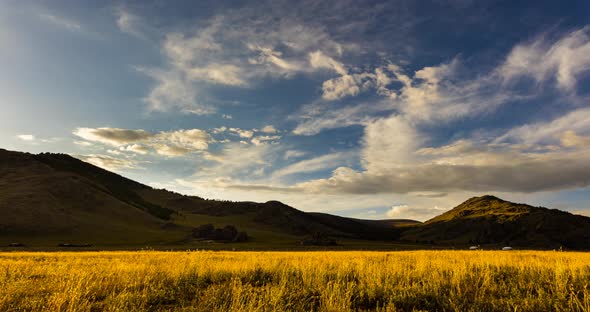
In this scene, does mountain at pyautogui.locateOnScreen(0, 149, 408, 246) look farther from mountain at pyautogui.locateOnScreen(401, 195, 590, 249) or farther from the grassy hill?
mountain at pyautogui.locateOnScreen(401, 195, 590, 249)

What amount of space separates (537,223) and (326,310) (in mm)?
188960

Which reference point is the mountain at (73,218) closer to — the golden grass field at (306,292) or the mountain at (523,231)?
the mountain at (523,231)

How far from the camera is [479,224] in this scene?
185 meters

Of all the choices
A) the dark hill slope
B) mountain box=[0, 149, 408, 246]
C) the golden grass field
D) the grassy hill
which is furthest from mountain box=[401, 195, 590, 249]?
the golden grass field

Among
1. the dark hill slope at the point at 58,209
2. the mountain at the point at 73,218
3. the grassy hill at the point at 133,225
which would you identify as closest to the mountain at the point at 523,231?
the grassy hill at the point at 133,225

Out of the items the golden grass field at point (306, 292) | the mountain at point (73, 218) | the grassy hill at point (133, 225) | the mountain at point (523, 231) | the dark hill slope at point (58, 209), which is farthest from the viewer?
the mountain at point (523, 231)

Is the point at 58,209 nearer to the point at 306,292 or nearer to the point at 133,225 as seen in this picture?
the point at 133,225

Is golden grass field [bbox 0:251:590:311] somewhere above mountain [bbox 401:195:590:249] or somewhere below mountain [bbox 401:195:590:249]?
below

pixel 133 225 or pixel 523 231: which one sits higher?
pixel 523 231

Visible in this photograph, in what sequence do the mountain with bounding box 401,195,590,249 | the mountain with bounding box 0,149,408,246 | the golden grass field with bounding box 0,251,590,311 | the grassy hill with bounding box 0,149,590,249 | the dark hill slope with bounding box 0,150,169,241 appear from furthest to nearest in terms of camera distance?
the mountain with bounding box 401,195,590,249, the dark hill slope with bounding box 0,150,169,241, the mountain with bounding box 0,149,408,246, the grassy hill with bounding box 0,149,590,249, the golden grass field with bounding box 0,251,590,311

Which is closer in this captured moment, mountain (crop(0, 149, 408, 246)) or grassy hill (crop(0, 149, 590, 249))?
grassy hill (crop(0, 149, 590, 249))

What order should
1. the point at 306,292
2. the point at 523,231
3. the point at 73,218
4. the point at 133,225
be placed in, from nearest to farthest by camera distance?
1. the point at 306,292
2. the point at 73,218
3. the point at 133,225
4. the point at 523,231

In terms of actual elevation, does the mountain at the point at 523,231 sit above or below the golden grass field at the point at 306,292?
above

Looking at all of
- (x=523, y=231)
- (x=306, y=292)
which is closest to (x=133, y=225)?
(x=306, y=292)
